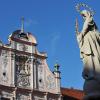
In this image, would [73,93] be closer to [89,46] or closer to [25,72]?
[25,72]

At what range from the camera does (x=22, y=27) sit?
2697cm

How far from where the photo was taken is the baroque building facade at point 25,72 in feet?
80.2

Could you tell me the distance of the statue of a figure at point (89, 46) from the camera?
315 inches

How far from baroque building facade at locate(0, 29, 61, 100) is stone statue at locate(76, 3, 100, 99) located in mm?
15904

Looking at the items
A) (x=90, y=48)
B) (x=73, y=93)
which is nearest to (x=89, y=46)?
(x=90, y=48)

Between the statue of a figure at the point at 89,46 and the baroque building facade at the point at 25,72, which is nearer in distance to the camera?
the statue of a figure at the point at 89,46

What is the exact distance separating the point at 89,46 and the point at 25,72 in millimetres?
17333

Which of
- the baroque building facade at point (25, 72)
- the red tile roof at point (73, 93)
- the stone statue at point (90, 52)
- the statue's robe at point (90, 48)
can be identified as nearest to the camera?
the stone statue at point (90, 52)

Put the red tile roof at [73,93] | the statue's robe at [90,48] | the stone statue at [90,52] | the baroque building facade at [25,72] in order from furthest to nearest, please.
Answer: the red tile roof at [73,93] < the baroque building facade at [25,72] < the statue's robe at [90,48] < the stone statue at [90,52]

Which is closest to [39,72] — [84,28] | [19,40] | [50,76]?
[50,76]

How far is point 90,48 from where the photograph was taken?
27.2 feet

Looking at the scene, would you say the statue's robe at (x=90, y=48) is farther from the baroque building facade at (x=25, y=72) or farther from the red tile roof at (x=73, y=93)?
the red tile roof at (x=73, y=93)

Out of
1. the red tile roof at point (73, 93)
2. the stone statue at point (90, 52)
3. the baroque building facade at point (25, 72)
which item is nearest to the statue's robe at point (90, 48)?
the stone statue at point (90, 52)

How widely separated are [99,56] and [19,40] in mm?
18050
